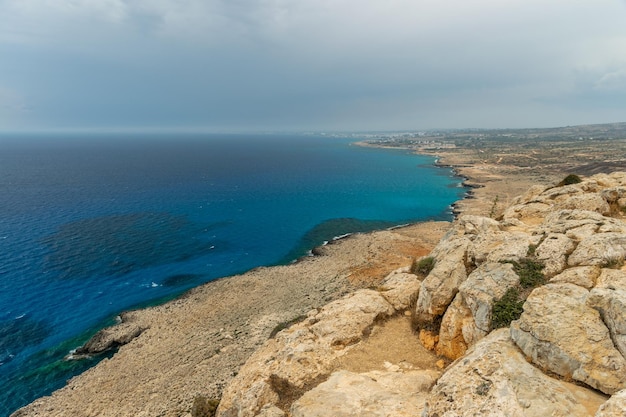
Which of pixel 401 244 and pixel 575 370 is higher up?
pixel 575 370

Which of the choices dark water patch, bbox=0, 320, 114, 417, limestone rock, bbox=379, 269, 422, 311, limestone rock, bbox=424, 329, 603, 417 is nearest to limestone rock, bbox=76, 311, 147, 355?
dark water patch, bbox=0, 320, 114, 417

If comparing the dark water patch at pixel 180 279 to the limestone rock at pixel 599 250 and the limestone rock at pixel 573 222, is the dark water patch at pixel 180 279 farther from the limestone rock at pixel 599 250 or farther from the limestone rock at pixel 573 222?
the limestone rock at pixel 599 250

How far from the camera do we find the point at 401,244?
58812 millimetres

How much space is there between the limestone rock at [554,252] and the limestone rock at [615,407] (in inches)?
390

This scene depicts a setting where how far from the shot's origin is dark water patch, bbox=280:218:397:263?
61031mm

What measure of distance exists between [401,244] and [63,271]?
54925 millimetres

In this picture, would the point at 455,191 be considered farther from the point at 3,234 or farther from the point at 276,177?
the point at 3,234

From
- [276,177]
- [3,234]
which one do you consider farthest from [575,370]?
[276,177]

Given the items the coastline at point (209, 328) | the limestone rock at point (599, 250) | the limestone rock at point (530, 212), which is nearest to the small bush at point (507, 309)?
the limestone rock at point (599, 250)

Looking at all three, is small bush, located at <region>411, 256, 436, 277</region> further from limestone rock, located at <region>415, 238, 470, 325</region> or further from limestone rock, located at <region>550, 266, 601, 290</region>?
limestone rock, located at <region>550, 266, 601, 290</region>

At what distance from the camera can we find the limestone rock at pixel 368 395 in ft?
45.7

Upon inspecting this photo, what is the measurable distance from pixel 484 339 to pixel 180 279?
44716mm

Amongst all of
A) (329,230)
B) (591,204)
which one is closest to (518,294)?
(591,204)

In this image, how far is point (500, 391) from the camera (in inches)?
451
